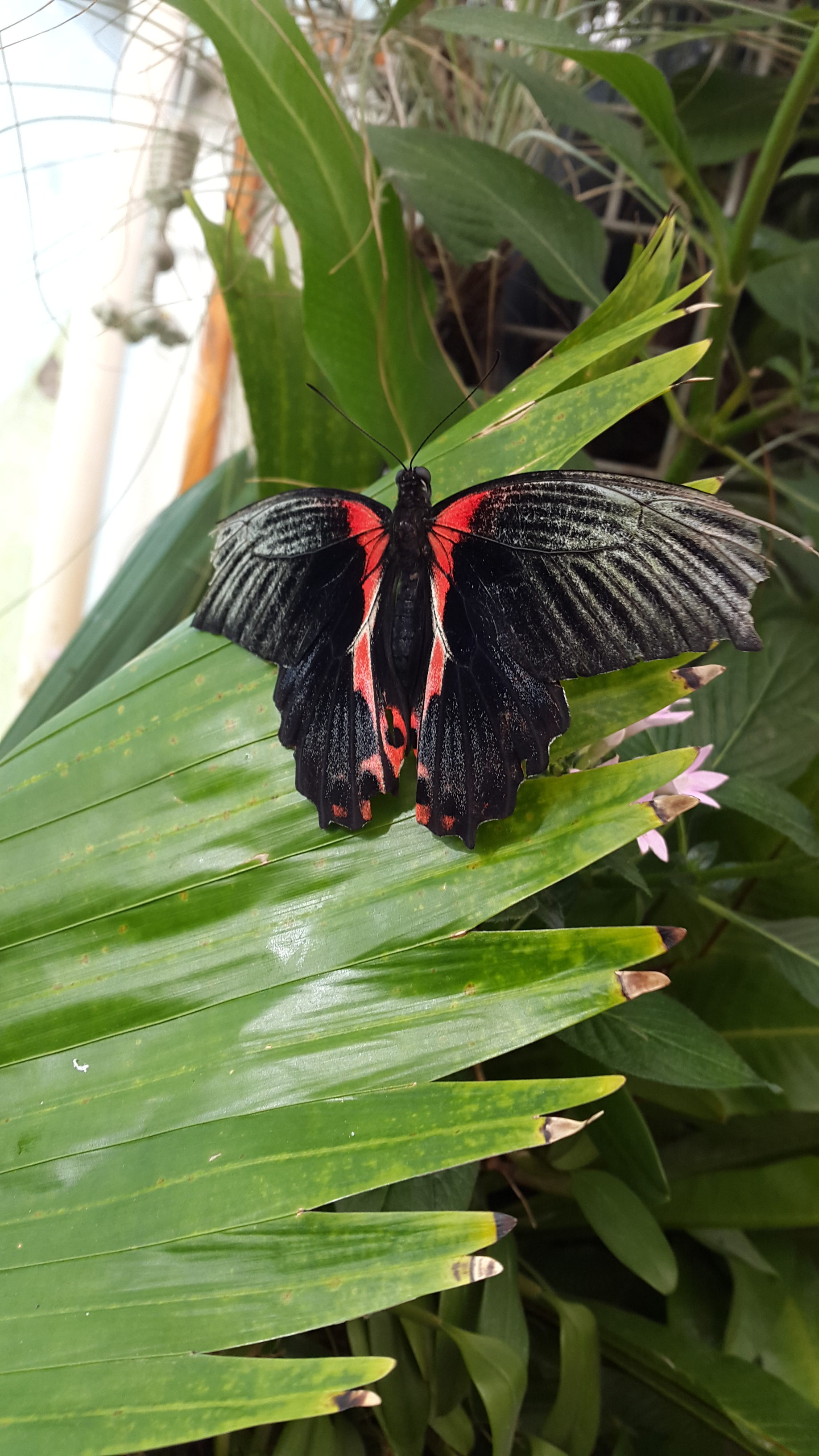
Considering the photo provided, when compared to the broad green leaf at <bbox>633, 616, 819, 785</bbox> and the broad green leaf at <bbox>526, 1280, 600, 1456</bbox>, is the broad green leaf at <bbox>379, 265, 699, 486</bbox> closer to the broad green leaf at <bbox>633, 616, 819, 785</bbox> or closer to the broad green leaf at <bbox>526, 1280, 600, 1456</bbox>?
the broad green leaf at <bbox>633, 616, 819, 785</bbox>

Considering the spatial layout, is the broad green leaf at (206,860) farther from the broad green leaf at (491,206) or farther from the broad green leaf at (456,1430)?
the broad green leaf at (491,206)

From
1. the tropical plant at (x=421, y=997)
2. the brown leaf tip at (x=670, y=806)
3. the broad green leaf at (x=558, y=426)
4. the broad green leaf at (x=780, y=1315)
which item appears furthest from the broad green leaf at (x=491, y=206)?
the broad green leaf at (x=780, y=1315)

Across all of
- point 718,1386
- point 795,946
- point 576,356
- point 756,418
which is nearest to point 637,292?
point 576,356

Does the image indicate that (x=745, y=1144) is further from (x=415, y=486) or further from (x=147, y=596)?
(x=147, y=596)

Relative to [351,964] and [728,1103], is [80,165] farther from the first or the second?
[728,1103]

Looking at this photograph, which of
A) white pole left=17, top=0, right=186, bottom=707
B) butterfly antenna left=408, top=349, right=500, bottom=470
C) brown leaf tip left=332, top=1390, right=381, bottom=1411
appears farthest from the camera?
white pole left=17, top=0, right=186, bottom=707

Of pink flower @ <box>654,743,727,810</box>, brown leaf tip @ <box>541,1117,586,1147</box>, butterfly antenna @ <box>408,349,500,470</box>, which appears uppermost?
butterfly antenna @ <box>408,349,500,470</box>

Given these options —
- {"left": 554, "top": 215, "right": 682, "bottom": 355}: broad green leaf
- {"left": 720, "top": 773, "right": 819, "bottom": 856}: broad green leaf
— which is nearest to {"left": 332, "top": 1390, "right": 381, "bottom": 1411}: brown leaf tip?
{"left": 720, "top": 773, "right": 819, "bottom": 856}: broad green leaf
